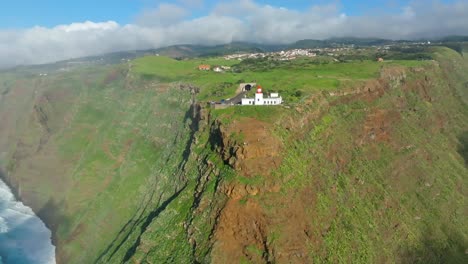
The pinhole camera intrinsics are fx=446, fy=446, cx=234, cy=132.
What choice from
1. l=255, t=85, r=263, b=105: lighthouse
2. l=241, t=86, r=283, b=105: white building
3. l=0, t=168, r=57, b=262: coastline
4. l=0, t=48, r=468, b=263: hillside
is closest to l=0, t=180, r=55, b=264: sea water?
l=0, t=168, r=57, b=262: coastline

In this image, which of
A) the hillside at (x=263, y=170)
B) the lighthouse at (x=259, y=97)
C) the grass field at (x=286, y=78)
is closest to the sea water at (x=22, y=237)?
the hillside at (x=263, y=170)

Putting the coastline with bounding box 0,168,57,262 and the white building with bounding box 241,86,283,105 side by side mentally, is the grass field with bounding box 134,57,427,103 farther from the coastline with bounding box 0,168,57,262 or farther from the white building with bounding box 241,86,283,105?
the coastline with bounding box 0,168,57,262

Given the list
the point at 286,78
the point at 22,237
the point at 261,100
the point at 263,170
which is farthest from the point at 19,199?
the point at 263,170

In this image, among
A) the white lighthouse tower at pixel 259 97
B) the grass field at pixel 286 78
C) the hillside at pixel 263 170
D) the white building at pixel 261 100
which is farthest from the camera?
the grass field at pixel 286 78

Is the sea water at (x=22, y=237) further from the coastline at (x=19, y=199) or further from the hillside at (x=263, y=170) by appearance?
the hillside at (x=263, y=170)

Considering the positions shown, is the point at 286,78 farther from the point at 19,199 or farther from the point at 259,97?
the point at 19,199

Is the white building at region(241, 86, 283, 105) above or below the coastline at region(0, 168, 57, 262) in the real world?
above

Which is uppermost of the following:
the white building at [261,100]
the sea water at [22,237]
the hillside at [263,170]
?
the white building at [261,100]
